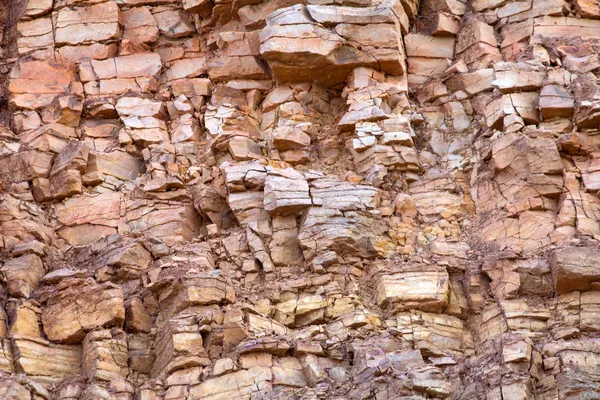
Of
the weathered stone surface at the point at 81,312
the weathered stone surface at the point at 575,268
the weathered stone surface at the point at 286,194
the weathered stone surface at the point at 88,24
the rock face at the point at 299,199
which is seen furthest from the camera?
the weathered stone surface at the point at 88,24

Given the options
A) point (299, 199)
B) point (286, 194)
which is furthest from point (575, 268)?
point (286, 194)

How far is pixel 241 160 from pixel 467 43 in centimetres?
537

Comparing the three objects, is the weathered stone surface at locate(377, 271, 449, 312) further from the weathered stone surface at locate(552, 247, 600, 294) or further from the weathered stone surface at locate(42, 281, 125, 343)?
the weathered stone surface at locate(42, 281, 125, 343)

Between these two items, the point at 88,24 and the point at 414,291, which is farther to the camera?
the point at 88,24

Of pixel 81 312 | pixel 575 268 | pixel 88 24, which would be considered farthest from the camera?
pixel 88 24

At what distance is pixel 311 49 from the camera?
1111 inches

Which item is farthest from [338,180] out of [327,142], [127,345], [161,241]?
[127,345]

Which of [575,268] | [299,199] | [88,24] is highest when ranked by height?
[88,24]

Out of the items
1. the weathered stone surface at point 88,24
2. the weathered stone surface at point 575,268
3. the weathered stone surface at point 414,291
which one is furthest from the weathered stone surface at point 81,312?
the weathered stone surface at point 88,24

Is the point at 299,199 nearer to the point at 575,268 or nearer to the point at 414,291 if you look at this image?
the point at 414,291

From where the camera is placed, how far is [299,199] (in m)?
25.9

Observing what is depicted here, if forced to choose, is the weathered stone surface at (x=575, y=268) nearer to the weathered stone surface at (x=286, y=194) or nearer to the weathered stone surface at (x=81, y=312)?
the weathered stone surface at (x=286, y=194)

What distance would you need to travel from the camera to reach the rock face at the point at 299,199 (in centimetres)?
2366

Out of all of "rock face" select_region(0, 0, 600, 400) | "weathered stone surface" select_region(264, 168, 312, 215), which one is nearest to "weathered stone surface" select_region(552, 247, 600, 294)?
"rock face" select_region(0, 0, 600, 400)
